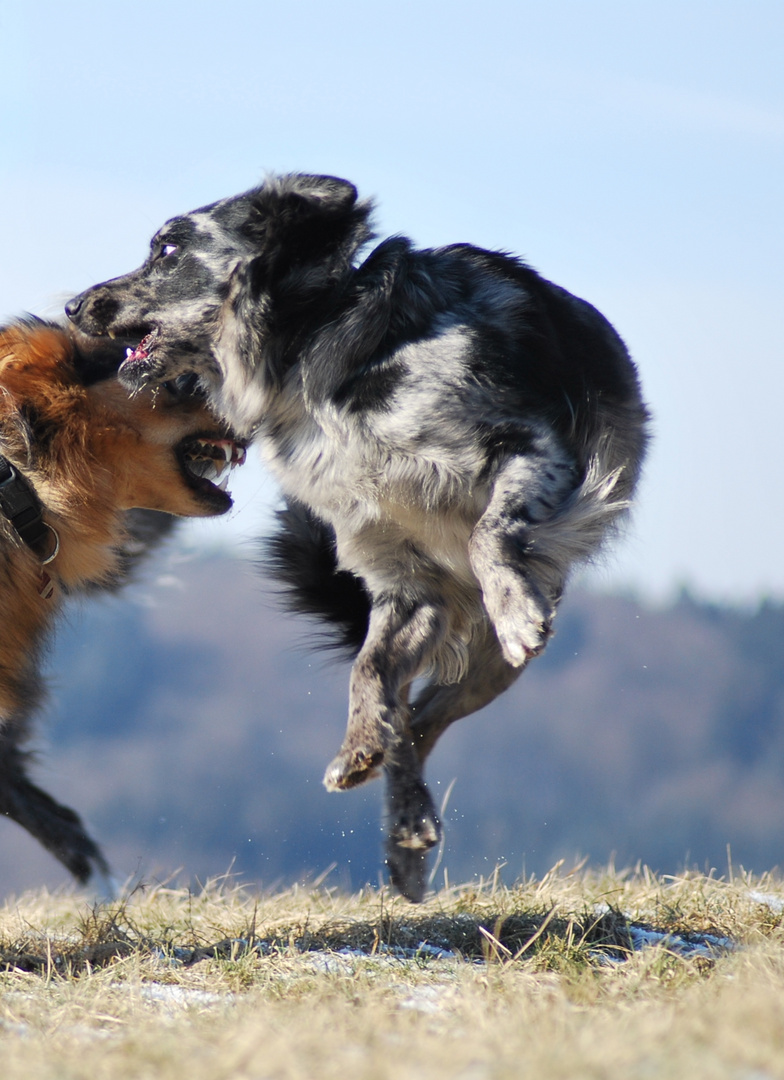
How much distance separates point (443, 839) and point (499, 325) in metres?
1.81

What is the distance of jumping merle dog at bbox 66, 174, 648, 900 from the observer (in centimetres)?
325

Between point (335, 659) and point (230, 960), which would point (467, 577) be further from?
point (230, 960)

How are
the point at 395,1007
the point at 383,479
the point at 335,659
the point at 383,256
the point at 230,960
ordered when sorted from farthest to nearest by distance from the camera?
the point at 335,659, the point at 383,256, the point at 383,479, the point at 230,960, the point at 395,1007

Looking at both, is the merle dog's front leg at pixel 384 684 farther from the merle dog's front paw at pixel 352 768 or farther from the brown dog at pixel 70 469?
the brown dog at pixel 70 469

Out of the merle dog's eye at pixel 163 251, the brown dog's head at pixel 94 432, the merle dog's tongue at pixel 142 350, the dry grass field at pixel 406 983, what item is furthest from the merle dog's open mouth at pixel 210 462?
the dry grass field at pixel 406 983

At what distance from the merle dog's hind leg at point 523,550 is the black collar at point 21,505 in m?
1.46

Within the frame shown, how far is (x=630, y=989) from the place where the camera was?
2.48 metres

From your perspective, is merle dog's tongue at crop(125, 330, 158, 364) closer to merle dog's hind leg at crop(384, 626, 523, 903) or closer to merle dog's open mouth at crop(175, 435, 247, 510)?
merle dog's open mouth at crop(175, 435, 247, 510)

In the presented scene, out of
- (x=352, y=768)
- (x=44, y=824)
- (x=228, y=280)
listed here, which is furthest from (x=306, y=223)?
(x=44, y=824)

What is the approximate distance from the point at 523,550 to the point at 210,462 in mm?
1401

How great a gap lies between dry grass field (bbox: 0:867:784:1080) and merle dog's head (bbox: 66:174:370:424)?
1.83m

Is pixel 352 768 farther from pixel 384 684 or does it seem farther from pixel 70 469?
pixel 70 469

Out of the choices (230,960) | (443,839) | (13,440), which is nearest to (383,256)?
(13,440)

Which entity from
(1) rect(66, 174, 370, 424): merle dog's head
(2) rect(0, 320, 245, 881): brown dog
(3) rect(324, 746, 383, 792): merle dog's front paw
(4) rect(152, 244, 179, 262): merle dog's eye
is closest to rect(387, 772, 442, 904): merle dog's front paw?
(3) rect(324, 746, 383, 792): merle dog's front paw
